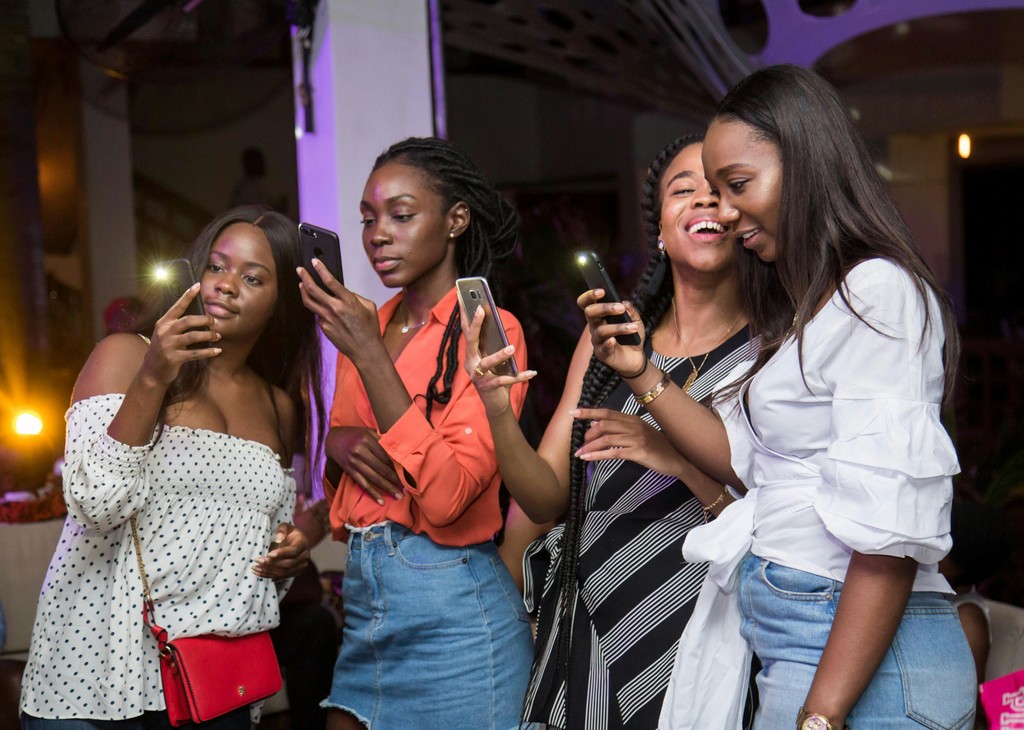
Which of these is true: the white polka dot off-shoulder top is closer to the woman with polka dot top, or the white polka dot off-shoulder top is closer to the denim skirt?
the woman with polka dot top

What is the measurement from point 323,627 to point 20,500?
1445 mm

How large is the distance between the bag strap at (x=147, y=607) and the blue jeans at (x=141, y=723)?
0.43 feet

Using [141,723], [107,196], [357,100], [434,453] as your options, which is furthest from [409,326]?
[107,196]

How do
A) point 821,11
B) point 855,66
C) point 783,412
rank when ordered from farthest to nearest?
point 855,66 → point 821,11 → point 783,412

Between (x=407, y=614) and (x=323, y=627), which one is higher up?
(x=407, y=614)

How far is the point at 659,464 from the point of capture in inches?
71.8

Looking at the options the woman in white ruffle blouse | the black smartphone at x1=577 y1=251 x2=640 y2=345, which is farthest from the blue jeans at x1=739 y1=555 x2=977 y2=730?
the black smartphone at x1=577 y1=251 x2=640 y2=345

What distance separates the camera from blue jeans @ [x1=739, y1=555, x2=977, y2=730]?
137 centimetres

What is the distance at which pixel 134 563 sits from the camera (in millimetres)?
1981

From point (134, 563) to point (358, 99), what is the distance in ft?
5.91

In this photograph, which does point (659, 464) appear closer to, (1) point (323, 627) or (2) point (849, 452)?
(2) point (849, 452)

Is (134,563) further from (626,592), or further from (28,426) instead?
(28,426)

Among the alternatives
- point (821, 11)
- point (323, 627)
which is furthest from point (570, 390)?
point (821, 11)

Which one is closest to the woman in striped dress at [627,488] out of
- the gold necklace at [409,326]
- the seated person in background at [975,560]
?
the gold necklace at [409,326]
